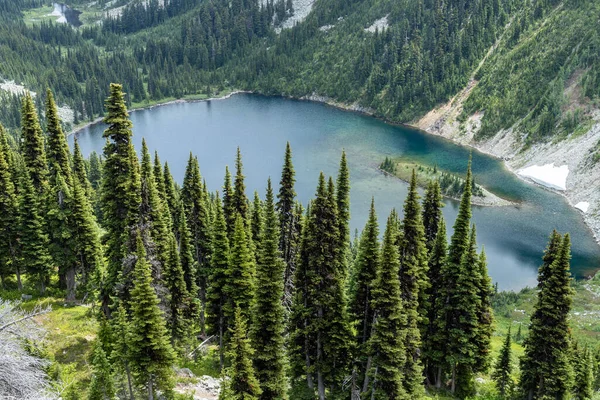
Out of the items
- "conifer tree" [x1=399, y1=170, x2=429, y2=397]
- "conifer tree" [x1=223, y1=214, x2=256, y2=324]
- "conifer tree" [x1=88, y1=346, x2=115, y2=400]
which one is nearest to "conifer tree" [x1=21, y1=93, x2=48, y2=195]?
"conifer tree" [x1=223, y1=214, x2=256, y2=324]

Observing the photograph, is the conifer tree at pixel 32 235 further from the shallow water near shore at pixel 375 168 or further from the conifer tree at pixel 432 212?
the shallow water near shore at pixel 375 168

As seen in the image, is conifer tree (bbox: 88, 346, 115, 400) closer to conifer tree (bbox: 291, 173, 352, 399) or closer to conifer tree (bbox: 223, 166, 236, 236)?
conifer tree (bbox: 291, 173, 352, 399)

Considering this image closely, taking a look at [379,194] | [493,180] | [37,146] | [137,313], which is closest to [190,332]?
[137,313]

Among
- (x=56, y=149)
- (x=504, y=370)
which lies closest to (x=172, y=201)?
(x=56, y=149)

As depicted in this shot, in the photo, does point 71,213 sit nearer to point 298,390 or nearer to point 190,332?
point 190,332

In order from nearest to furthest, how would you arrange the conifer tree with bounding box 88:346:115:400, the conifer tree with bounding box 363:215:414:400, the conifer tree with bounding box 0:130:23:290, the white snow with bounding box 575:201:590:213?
the conifer tree with bounding box 88:346:115:400
the conifer tree with bounding box 363:215:414:400
the conifer tree with bounding box 0:130:23:290
the white snow with bounding box 575:201:590:213

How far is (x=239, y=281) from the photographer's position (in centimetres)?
4403

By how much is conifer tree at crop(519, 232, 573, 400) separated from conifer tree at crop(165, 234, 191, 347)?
31.5 m

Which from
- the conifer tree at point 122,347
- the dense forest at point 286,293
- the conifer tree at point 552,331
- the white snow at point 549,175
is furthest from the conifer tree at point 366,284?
the white snow at point 549,175

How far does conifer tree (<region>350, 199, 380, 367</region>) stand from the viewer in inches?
1548

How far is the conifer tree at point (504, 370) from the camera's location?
48.7 metres

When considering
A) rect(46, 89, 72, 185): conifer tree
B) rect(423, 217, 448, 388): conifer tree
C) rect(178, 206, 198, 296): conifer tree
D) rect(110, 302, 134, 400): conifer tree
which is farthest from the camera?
rect(46, 89, 72, 185): conifer tree

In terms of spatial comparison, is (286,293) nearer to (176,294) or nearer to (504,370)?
(176,294)

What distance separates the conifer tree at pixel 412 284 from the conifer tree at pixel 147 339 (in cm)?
1688
